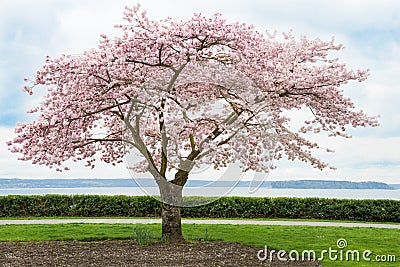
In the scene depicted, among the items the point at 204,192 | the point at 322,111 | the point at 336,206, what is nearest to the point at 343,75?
the point at 322,111

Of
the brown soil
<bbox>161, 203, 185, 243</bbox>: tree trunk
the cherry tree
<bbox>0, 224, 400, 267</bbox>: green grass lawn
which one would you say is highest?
the cherry tree

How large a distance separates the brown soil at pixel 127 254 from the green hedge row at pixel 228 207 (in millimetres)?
7852

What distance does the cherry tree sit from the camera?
898 cm

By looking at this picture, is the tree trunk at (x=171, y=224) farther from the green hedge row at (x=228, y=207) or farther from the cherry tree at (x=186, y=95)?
the green hedge row at (x=228, y=207)

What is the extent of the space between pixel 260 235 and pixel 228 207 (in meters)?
6.36

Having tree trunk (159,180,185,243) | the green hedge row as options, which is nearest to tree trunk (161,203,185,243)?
tree trunk (159,180,185,243)

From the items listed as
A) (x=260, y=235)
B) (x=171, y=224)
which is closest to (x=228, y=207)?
(x=260, y=235)

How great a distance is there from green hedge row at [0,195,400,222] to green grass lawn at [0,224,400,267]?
412 cm

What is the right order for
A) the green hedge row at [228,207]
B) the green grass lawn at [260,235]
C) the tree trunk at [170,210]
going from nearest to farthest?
the tree trunk at [170,210], the green grass lawn at [260,235], the green hedge row at [228,207]

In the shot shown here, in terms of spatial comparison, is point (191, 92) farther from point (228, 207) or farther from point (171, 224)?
point (228, 207)

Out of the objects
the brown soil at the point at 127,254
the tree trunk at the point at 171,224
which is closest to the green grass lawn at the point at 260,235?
the brown soil at the point at 127,254

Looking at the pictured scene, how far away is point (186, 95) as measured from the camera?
1011 cm

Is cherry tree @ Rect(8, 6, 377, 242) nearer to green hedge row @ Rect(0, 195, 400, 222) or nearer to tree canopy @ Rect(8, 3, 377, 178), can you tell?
tree canopy @ Rect(8, 3, 377, 178)

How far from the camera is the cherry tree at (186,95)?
29.5ft
